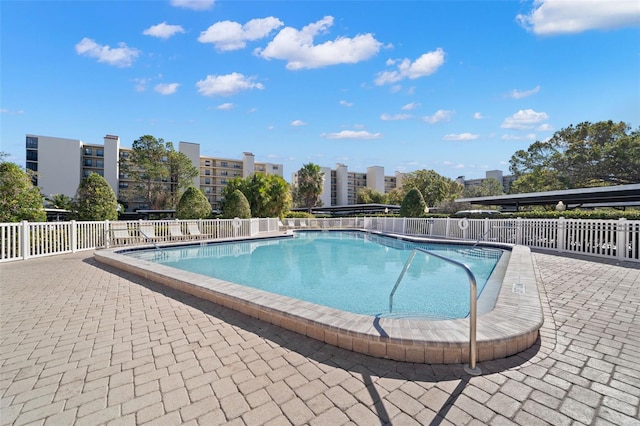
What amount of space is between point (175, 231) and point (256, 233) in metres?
4.39

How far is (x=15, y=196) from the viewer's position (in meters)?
9.15

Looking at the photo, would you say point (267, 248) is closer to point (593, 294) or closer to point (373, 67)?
point (373, 67)

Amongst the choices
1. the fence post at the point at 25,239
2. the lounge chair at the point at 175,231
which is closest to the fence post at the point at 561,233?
the lounge chair at the point at 175,231

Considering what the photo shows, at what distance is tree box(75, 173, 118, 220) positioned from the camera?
36.3ft

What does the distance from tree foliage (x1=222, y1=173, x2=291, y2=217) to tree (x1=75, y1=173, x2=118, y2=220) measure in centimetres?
1033

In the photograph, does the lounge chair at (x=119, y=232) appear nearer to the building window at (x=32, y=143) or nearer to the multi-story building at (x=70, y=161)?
the multi-story building at (x=70, y=161)

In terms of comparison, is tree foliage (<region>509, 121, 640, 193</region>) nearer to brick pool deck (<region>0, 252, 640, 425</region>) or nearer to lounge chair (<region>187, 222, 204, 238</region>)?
brick pool deck (<region>0, 252, 640, 425</region>)

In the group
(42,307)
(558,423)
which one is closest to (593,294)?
(558,423)

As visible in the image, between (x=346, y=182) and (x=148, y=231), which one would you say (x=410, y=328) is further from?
(x=346, y=182)

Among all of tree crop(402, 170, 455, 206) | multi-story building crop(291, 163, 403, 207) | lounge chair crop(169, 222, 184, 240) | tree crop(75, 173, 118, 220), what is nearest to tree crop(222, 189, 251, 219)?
lounge chair crop(169, 222, 184, 240)

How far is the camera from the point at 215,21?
887 centimetres

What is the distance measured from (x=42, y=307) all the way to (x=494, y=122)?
52.1 feet

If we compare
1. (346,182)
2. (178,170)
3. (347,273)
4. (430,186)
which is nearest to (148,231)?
(347,273)

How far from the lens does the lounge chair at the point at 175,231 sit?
1144 centimetres
